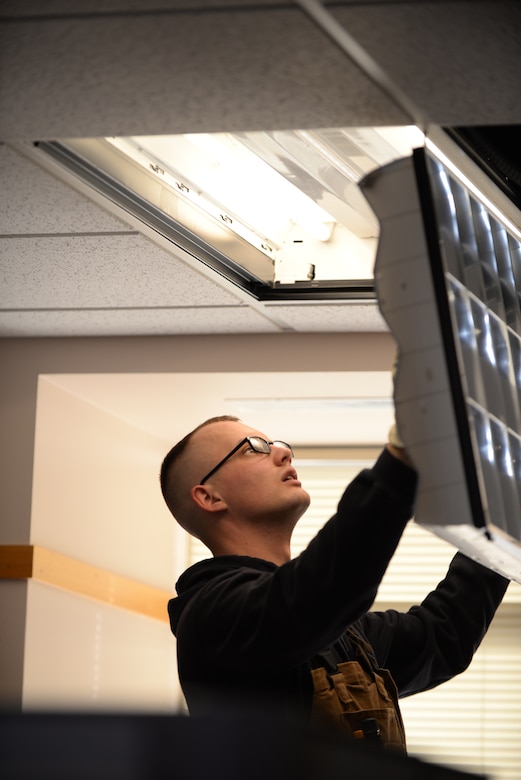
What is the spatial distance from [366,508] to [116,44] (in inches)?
37.7

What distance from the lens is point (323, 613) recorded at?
184cm

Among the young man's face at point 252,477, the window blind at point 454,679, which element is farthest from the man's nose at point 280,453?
the window blind at point 454,679

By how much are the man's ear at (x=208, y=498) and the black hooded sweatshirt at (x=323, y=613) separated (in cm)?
21

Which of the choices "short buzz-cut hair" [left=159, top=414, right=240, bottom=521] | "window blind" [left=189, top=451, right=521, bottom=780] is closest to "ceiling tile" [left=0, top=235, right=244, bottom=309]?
"short buzz-cut hair" [left=159, top=414, right=240, bottom=521]

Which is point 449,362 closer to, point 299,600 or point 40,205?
point 299,600

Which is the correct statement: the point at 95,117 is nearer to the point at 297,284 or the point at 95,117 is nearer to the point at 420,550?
the point at 297,284

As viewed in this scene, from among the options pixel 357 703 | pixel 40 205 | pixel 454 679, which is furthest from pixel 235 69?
pixel 454 679

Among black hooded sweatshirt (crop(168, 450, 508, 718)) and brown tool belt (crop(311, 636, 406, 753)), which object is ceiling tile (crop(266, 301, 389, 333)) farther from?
brown tool belt (crop(311, 636, 406, 753))

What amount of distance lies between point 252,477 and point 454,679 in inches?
106

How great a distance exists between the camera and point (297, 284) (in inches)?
130

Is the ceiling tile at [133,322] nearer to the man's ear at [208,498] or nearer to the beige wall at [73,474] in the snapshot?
the beige wall at [73,474]

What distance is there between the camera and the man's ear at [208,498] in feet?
8.26

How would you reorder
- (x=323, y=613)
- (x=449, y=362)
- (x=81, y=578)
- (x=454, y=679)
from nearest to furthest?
(x=449, y=362)
(x=323, y=613)
(x=81, y=578)
(x=454, y=679)

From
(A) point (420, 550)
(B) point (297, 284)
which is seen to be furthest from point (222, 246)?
(A) point (420, 550)
